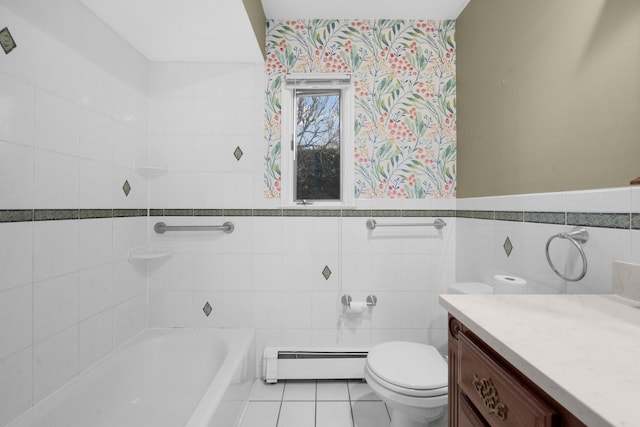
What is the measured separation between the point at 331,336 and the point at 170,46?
2063 mm

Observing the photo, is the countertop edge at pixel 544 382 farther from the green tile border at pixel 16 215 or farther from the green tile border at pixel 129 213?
the green tile border at pixel 129 213

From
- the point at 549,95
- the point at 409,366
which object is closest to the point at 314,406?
the point at 409,366

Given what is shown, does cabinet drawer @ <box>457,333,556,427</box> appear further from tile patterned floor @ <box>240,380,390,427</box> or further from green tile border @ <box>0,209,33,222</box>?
green tile border @ <box>0,209,33,222</box>

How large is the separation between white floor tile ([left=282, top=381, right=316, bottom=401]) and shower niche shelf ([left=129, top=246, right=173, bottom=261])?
1.14 meters

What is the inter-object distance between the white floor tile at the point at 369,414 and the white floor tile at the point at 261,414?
0.44m

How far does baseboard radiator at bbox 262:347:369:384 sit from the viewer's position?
1.91m

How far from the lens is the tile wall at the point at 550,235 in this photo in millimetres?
949

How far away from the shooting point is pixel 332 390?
6.08ft

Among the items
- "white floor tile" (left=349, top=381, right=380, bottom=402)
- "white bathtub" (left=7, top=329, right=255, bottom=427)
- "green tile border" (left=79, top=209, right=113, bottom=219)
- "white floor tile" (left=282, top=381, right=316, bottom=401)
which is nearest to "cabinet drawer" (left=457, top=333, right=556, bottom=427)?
"white bathtub" (left=7, top=329, right=255, bottom=427)

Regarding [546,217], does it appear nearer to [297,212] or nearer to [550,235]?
[550,235]

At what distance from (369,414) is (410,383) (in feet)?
1.71

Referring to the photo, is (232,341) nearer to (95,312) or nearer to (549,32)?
(95,312)

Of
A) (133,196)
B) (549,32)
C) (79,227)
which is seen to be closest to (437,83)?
(549,32)

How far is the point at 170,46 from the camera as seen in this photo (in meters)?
1.75
